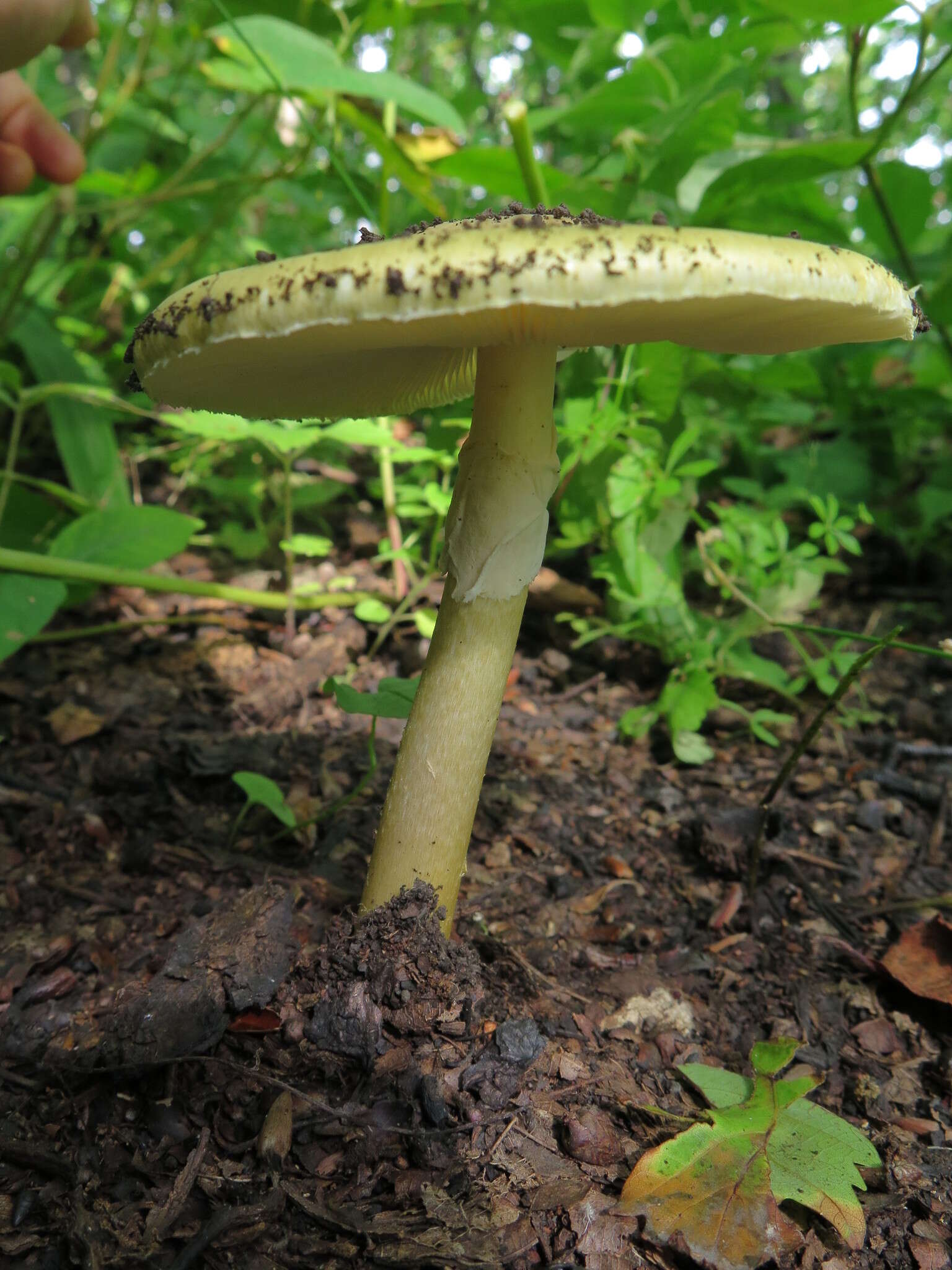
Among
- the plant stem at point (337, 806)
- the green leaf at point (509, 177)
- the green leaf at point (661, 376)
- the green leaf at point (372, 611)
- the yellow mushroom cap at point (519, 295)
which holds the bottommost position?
the plant stem at point (337, 806)

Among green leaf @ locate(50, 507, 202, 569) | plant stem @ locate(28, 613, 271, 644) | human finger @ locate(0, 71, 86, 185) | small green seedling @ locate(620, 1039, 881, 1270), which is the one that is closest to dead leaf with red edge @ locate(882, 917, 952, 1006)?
small green seedling @ locate(620, 1039, 881, 1270)

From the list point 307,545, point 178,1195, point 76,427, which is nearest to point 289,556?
point 307,545

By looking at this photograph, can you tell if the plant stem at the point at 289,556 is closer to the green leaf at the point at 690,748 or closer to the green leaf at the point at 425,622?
the green leaf at the point at 425,622

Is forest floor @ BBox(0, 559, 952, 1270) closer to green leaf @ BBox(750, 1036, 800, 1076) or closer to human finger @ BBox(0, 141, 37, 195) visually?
green leaf @ BBox(750, 1036, 800, 1076)

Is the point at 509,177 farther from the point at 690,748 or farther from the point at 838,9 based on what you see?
the point at 690,748

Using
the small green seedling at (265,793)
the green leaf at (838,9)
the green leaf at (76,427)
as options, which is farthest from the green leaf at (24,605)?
the green leaf at (838,9)
